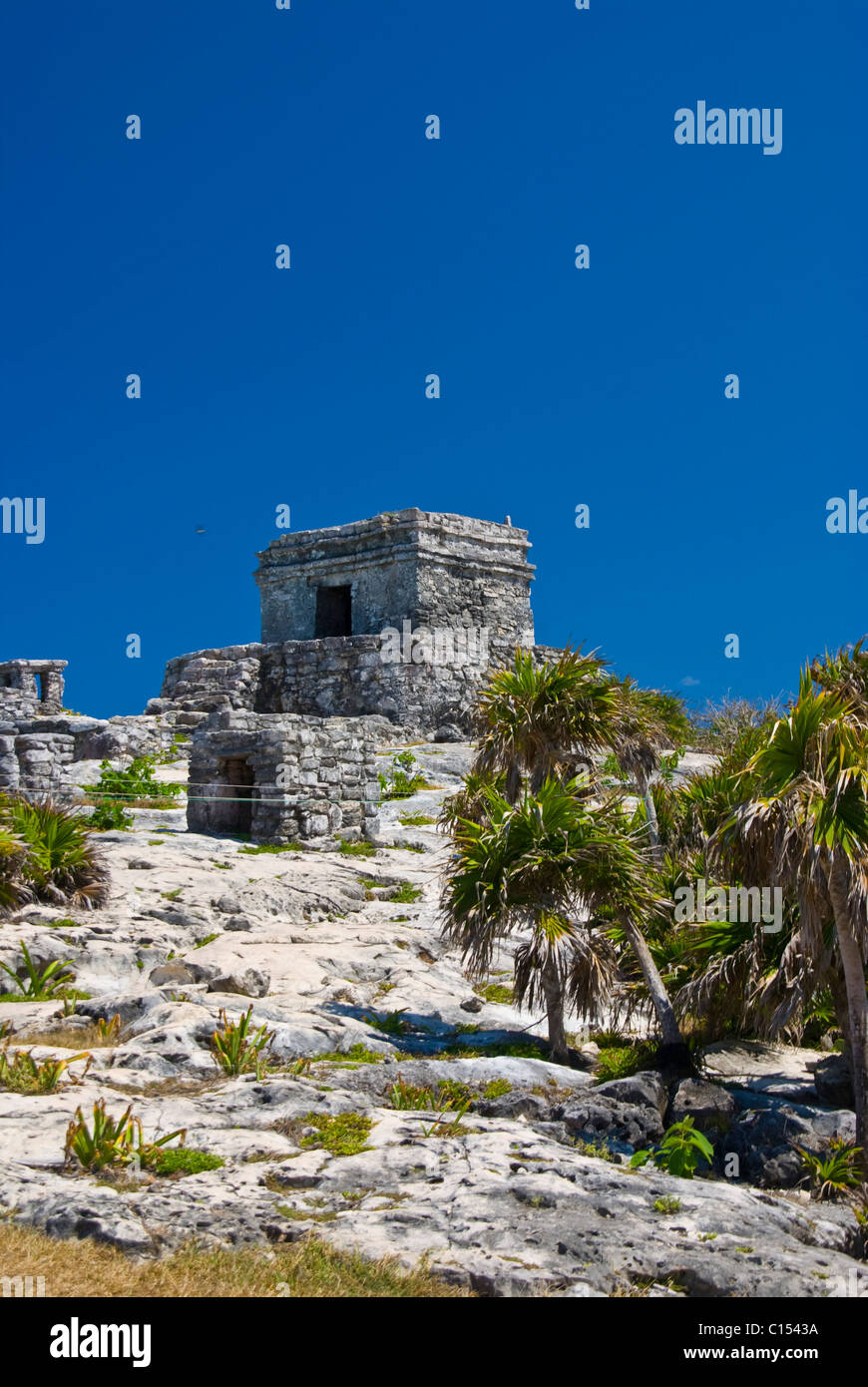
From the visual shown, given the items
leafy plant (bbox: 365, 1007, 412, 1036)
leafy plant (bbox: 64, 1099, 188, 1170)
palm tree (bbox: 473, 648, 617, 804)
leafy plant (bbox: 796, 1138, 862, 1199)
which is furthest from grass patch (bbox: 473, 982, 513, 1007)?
leafy plant (bbox: 64, 1099, 188, 1170)

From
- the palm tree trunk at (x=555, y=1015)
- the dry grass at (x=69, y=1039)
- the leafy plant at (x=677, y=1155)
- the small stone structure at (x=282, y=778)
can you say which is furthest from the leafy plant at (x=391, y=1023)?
the small stone structure at (x=282, y=778)

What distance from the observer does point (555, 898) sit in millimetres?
10469

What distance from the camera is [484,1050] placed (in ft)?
33.0

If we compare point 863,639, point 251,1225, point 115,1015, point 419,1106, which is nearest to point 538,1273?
point 251,1225

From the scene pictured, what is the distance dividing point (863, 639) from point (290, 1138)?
258 inches

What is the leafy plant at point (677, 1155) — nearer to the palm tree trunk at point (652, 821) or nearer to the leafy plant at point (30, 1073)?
the leafy plant at point (30, 1073)

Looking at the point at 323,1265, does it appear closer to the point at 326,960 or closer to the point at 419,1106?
the point at 419,1106

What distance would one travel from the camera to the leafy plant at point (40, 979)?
965cm

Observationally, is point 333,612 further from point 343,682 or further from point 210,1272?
point 210,1272

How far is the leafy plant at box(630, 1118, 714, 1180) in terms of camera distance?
7582 millimetres

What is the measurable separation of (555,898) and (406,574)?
15.0m

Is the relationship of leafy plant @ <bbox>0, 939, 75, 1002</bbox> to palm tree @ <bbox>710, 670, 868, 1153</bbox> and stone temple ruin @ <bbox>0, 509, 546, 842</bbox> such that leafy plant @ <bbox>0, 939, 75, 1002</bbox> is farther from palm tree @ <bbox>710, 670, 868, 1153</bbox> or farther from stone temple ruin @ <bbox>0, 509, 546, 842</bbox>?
stone temple ruin @ <bbox>0, 509, 546, 842</bbox>

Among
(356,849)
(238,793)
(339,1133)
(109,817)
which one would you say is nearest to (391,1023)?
(339,1133)
